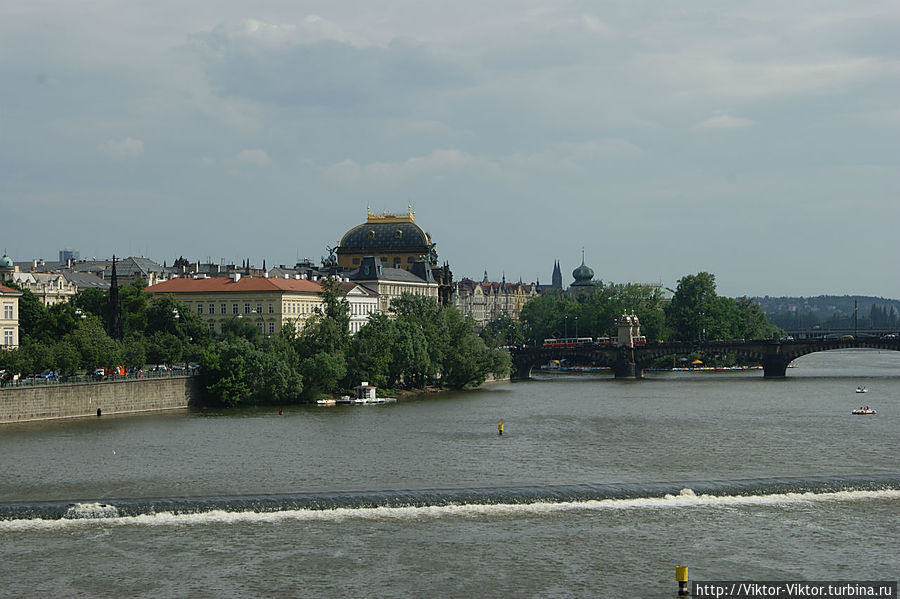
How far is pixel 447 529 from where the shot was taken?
41.9 metres

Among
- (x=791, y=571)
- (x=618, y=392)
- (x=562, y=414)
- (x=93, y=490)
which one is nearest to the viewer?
(x=791, y=571)

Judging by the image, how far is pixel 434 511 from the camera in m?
44.2

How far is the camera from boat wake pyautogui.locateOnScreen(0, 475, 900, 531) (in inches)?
1704

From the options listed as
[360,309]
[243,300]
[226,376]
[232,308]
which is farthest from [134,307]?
[360,309]

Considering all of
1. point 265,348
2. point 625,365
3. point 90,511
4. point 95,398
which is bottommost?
point 90,511

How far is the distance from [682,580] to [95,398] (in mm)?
52287

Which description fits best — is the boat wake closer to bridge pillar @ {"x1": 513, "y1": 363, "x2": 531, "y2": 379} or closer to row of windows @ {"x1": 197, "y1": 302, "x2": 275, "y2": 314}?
row of windows @ {"x1": 197, "y1": 302, "x2": 275, "y2": 314}

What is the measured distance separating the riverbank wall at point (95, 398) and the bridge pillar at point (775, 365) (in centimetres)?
6839

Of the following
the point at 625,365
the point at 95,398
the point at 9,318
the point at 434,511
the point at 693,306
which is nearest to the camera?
the point at 434,511

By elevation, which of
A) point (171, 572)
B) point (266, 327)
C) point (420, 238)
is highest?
point (420, 238)

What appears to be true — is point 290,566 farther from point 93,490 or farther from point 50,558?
point 93,490

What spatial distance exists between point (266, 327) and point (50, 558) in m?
85.6

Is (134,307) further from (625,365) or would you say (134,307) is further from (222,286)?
(625,365)

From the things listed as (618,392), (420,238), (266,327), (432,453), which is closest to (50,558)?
(432,453)
